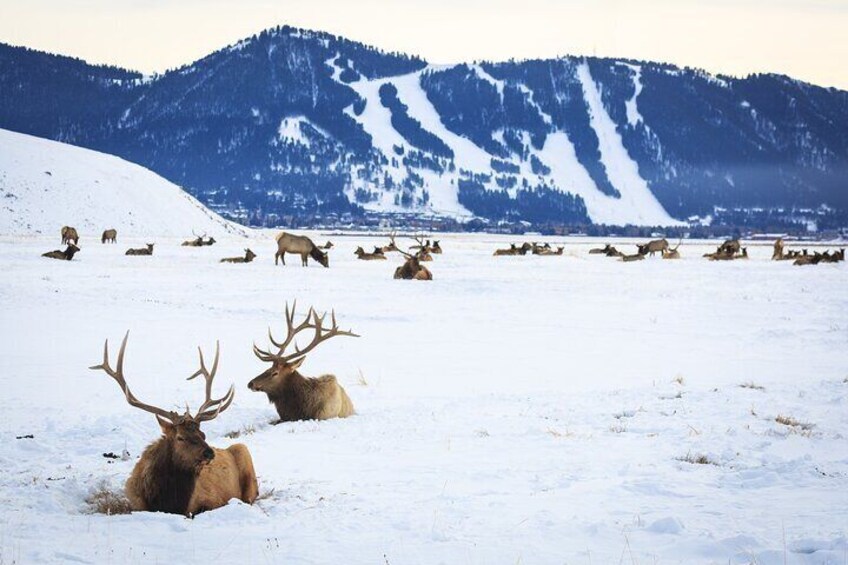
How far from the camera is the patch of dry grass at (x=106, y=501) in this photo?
261 inches

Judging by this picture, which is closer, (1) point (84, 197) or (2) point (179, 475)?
(2) point (179, 475)

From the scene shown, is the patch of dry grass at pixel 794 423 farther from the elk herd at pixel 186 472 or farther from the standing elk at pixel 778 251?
the standing elk at pixel 778 251

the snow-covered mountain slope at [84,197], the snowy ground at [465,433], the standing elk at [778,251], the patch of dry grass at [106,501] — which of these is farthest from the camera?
the snow-covered mountain slope at [84,197]

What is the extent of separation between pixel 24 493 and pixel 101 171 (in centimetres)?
7643

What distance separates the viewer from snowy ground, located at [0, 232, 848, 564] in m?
5.68

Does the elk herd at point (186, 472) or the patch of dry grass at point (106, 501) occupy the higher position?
the elk herd at point (186, 472)

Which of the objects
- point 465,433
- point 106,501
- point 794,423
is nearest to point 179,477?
point 106,501

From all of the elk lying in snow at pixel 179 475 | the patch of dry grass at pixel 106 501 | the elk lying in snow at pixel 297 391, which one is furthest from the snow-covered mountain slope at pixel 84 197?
the elk lying in snow at pixel 179 475

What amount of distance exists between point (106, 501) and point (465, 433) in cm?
405

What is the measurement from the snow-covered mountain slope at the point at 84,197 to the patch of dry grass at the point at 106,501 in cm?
5915

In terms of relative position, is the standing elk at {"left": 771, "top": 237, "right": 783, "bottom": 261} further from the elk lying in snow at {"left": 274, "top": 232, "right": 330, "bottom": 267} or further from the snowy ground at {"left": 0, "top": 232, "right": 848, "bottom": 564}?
the elk lying in snow at {"left": 274, "top": 232, "right": 330, "bottom": 267}

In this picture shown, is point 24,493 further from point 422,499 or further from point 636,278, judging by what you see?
point 636,278

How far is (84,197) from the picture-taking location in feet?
229

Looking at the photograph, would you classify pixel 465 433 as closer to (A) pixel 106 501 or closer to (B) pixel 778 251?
(A) pixel 106 501
